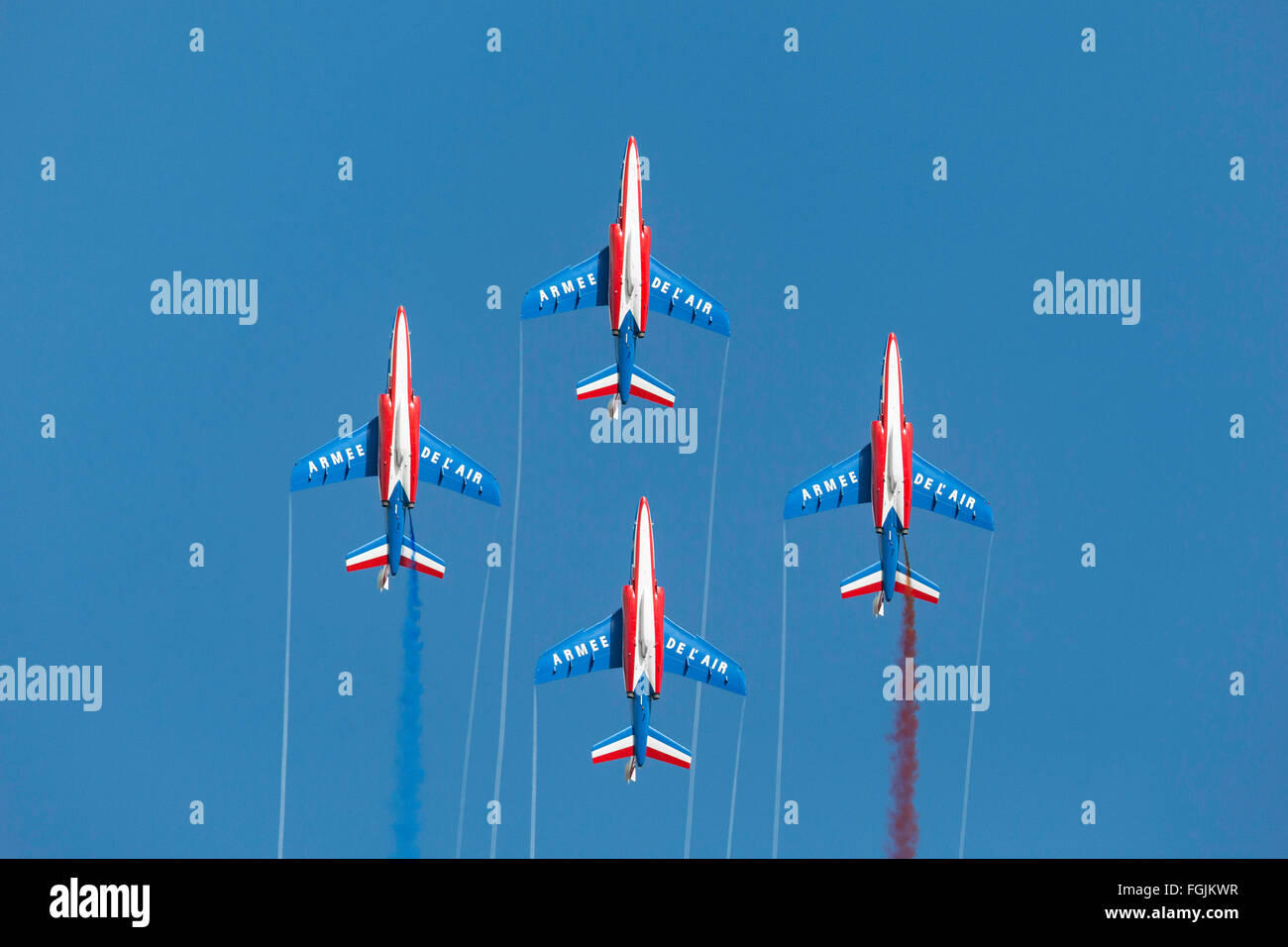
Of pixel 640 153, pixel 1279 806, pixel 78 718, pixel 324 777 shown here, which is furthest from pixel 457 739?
pixel 1279 806

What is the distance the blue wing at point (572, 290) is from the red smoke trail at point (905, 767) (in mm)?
14029

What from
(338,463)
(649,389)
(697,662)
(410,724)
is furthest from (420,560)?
(697,662)

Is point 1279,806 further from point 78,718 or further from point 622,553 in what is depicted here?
point 78,718

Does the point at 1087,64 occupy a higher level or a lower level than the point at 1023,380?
higher

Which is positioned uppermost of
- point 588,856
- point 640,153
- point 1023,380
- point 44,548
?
point 640,153

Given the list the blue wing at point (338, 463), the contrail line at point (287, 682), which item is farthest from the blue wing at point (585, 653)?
the contrail line at point (287, 682)

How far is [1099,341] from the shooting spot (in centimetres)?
9712

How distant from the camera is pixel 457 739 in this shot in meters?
95.3

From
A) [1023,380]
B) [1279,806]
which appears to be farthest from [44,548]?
[1279,806]

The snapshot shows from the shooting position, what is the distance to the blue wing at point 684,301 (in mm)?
86438

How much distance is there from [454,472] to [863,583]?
43.3ft

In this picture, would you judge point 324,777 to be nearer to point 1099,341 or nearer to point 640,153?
point 640,153

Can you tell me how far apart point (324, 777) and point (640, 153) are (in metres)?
24.2
